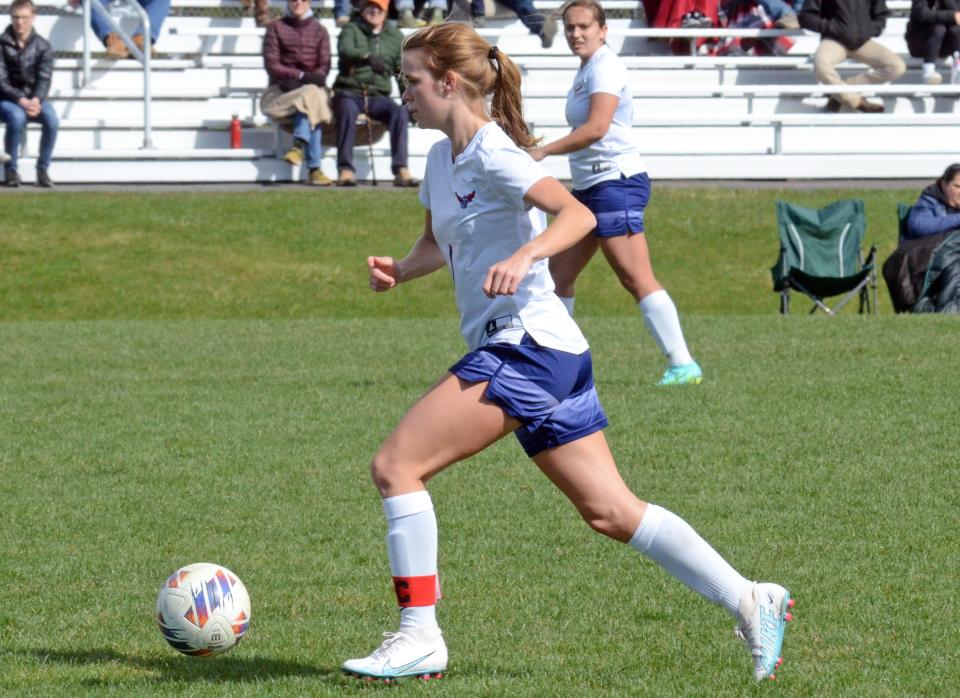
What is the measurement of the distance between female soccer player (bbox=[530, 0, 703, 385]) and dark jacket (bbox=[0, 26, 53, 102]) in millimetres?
10458

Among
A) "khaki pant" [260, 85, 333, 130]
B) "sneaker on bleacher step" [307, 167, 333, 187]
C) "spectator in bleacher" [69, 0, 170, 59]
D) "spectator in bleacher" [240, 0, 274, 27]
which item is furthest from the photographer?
"spectator in bleacher" [240, 0, 274, 27]

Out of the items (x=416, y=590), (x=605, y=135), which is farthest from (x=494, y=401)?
(x=605, y=135)

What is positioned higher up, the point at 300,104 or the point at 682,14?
the point at 682,14

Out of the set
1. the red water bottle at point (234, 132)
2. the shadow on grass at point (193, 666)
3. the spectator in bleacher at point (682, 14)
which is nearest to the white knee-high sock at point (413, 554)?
the shadow on grass at point (193, 666)

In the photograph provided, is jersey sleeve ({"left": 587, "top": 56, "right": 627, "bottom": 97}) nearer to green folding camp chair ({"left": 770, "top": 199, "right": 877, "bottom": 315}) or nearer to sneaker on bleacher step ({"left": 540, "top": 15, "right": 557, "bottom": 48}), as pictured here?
green folding camp chair ({"left": 770, "top": 199, "right": 877, "bottom": 315})

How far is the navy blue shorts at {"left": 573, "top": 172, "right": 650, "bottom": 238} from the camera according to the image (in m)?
8.89

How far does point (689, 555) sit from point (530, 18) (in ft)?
59.8

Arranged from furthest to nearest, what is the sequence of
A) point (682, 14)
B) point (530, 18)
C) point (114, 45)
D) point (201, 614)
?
point (682, 14), point (530, 18), point (114, 45), point (201, 614)

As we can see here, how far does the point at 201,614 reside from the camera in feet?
14.4

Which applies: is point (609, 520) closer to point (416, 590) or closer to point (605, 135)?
point (416, 590)

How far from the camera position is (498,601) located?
5145mm

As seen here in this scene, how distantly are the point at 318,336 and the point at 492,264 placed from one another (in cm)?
854

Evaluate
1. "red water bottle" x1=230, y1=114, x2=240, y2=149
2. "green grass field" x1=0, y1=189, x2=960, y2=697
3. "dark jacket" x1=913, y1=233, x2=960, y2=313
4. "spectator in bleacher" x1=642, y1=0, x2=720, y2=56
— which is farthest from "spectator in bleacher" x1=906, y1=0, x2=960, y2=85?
"green grass field" x1=0, y1=189, x2=960, y2=697

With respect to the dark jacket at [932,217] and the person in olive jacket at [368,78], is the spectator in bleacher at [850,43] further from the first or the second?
the dark jacket at [932,217]
